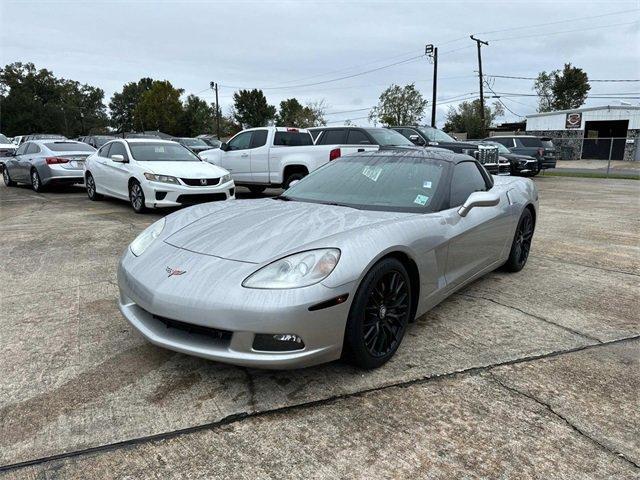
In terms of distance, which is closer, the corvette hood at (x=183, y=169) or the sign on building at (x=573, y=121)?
the corvette hood at (x=183, y=169)

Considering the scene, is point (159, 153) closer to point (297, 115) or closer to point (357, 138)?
point (357, 138)

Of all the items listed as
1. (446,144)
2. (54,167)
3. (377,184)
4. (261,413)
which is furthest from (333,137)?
(261,413)

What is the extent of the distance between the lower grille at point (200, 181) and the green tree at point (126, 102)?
307 feet

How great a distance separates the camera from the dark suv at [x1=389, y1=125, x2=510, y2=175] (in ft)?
44.1

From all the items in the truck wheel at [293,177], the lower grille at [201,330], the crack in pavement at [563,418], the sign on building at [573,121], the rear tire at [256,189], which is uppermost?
the sign on building at [573,121]

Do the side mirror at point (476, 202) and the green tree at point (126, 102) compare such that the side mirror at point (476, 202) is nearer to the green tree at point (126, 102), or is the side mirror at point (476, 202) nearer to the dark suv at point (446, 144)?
the dark suv at point (446, 144)

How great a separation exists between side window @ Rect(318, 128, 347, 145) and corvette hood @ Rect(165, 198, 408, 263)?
7.19 meters

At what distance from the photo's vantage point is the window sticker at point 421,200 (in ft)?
11.7

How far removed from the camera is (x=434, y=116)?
1250 inches

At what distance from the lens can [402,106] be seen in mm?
56125

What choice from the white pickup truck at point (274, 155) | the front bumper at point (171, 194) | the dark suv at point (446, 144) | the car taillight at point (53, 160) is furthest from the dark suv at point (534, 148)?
the car taillight at point (53, 160)

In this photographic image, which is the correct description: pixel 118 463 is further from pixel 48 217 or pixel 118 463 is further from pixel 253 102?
pixel 253 102

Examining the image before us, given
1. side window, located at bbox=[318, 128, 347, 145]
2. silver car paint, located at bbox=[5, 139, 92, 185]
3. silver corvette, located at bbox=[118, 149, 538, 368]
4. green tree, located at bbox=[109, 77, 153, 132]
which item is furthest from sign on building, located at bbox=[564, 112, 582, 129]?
green tree, located at bbox=[109, 77, 153, 132]

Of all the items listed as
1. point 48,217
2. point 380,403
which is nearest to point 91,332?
point 380,403
